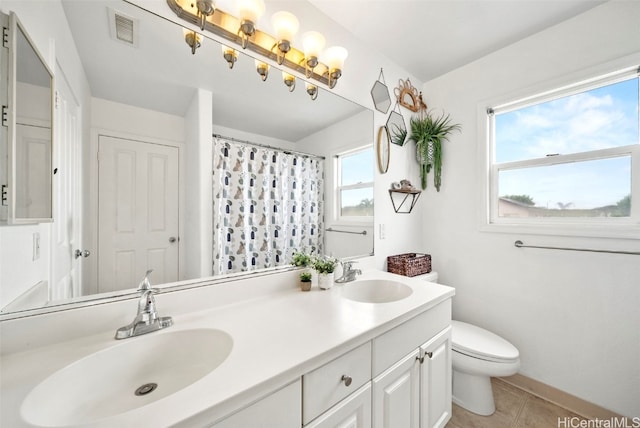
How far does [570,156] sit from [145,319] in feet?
8.13

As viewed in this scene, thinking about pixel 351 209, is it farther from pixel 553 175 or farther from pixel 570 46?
pixel 570 46

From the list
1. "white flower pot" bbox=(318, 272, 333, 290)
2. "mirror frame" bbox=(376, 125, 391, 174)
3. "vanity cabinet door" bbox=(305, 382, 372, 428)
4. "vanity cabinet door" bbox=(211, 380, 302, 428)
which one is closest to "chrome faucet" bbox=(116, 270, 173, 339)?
"vanity cabinet door" bbox=(211, 380, 302, 428)

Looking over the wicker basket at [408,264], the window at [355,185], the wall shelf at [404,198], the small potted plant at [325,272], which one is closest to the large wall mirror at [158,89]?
the window at [355,185]

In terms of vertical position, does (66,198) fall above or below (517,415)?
above

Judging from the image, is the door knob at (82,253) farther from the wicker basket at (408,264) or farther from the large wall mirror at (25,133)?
the wicker basket at (408,264)

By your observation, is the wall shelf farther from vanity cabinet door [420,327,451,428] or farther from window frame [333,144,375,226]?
vanity cabinet door [420,327,451,428]

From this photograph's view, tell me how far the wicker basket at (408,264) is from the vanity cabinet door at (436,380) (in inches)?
20.9

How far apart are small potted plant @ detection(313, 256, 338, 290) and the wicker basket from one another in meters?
0.70

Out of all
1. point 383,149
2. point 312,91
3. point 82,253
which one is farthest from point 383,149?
point 82,253

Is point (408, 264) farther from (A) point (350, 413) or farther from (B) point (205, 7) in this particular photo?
(B) point (205, 7)

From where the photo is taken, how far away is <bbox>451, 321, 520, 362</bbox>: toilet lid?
1.39 m

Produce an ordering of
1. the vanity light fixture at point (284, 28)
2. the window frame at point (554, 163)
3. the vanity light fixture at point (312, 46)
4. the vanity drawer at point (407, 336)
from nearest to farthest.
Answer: the vanity drawer at point (407, 336) < the vanity light fixture at point (284, 28) < the vanity light fixture at point (312, 46) < the window frame at point (554, 163)

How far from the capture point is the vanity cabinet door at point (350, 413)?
2.38ft

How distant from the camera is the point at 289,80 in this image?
1.32m
